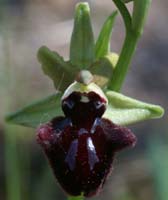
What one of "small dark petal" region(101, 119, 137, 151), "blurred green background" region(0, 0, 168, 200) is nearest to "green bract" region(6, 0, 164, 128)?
"small dark petal" region(101, 119, 137, 151)

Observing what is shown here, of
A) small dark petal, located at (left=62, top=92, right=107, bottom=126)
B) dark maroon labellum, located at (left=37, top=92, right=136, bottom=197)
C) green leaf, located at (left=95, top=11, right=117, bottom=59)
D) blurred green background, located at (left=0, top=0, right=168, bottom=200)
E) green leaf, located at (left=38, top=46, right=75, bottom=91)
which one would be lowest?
blurred green background, located at (left=0, top=0, right=168, bottom=200)

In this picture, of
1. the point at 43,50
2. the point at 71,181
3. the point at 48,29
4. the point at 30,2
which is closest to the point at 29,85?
the point at 48,29

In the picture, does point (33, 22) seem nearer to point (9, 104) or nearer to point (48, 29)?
point (48, 29)

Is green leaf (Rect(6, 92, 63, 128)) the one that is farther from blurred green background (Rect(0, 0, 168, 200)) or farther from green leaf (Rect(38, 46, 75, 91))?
blurred green background (Rect(0, 0, 168, 200))

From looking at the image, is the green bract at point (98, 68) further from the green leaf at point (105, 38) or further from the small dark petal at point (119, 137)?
the small dark petal at point (119, 137)

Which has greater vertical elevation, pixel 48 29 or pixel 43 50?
pixel 43 50

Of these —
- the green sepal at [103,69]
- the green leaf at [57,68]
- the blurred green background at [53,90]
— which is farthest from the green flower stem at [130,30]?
the blurred green background at [53,90]

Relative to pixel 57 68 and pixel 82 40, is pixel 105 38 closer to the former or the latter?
pixel 82 40
